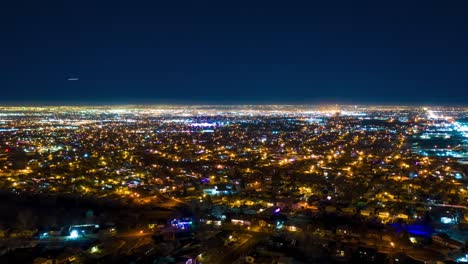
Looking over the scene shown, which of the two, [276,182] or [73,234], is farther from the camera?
[276,182]

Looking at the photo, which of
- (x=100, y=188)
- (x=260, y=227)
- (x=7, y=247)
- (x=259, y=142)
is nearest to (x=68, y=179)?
(x=100, y=188)

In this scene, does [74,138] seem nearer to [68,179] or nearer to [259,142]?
[259,142]

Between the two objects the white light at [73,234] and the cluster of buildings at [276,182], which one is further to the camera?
the cluster of buildings at [276,182]

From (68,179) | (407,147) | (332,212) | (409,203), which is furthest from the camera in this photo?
(407,147)

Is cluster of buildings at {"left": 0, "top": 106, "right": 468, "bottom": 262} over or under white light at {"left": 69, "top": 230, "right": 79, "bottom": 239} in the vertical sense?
under

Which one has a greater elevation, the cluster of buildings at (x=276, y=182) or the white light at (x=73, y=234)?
the white light at (x=73, y=234)

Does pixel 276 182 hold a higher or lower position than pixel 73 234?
lower

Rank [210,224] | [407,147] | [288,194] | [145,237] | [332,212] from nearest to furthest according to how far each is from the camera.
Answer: [145,237]
[210,224]
[332,212]
[288,194]
[407,147]

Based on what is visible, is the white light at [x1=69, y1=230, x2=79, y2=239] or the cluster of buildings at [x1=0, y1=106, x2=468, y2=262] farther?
the cluster of buildings at [x1=0, y1=106, x2=468, y2=262]

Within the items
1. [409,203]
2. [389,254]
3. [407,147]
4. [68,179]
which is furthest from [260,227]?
[407,147]

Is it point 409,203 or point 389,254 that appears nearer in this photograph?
point 389,254
